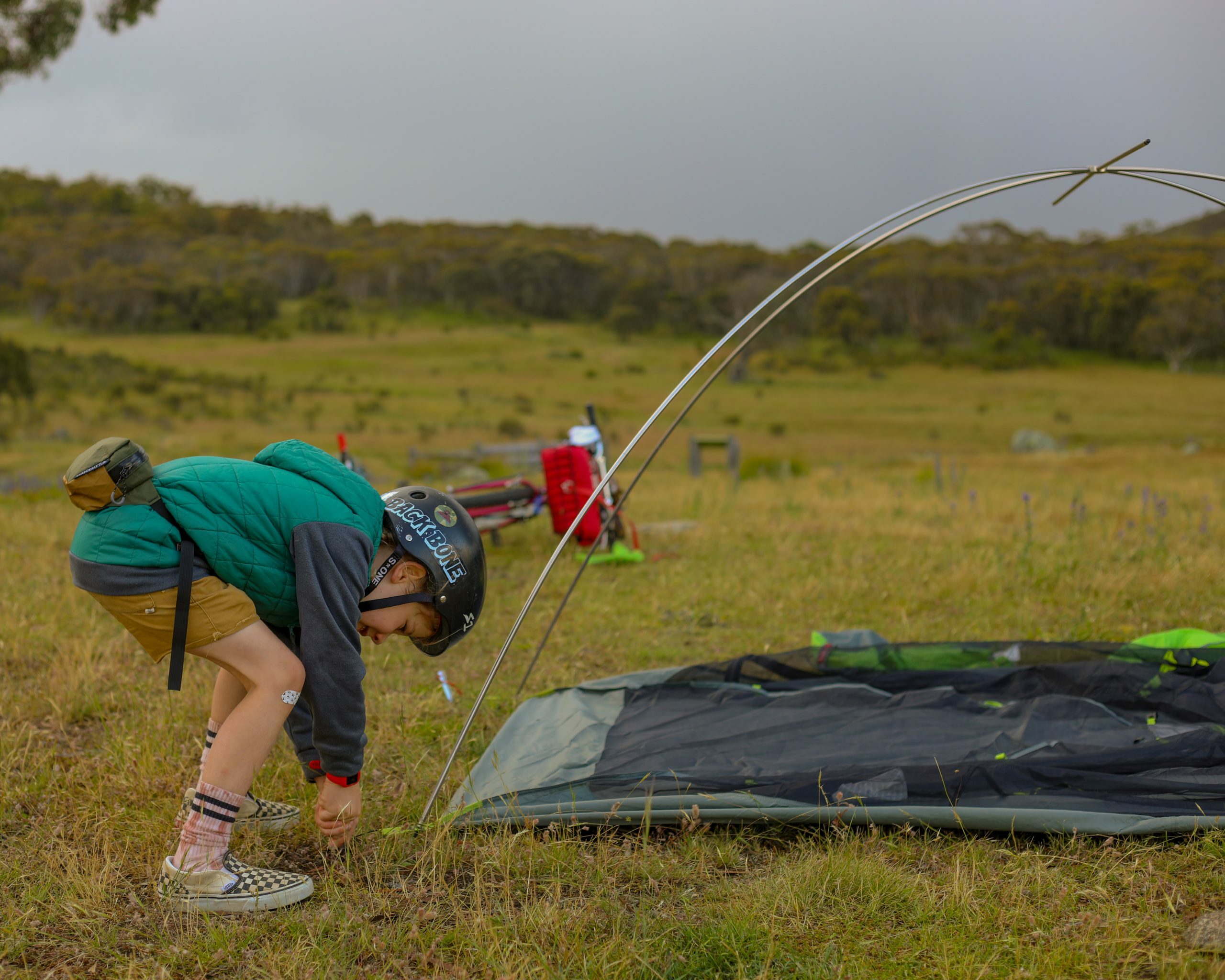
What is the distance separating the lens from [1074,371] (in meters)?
55.5

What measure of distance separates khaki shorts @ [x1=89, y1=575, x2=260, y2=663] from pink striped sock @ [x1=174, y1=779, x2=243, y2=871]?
389 millimetres

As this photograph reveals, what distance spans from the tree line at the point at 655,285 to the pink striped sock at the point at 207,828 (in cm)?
5209

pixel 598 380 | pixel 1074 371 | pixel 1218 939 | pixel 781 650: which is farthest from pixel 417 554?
pixel 1074 371

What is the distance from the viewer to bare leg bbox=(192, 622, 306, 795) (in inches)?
95.6

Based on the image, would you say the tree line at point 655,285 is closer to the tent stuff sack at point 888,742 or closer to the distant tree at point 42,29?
the distant tree at point 42,29

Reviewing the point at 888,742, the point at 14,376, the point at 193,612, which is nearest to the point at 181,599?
the point at 193,612

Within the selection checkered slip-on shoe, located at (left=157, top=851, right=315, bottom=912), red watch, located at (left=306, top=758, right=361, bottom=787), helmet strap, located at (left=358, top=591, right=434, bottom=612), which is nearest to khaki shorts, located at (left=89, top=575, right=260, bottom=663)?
helmet strap, located at (left=358, top=591, right=434, bottom=612)

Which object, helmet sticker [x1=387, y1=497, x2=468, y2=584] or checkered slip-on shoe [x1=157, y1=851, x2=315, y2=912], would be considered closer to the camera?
checkered slip-on shoe [x1=157, y1=851, x2=315, y2=912]

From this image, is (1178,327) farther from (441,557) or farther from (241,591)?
(241,591)

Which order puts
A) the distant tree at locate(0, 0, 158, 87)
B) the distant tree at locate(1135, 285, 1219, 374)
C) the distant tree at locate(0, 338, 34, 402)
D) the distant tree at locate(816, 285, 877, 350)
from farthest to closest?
the distant tree at locate(816, 285, 877, 350), the distant tree at locate(1135, 285, 1219, 374), the distant tree at locate(0, 338, 34, 402), the distant tree at locate(0, 0, 158, 87)

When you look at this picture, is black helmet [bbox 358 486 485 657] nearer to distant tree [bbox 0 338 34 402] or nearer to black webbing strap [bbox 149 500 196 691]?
black webbing strap [bbox 149 500 196 691]

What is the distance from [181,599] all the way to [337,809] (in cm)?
75

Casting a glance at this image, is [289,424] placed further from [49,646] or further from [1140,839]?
[1140,839]

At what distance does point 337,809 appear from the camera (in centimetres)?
265
